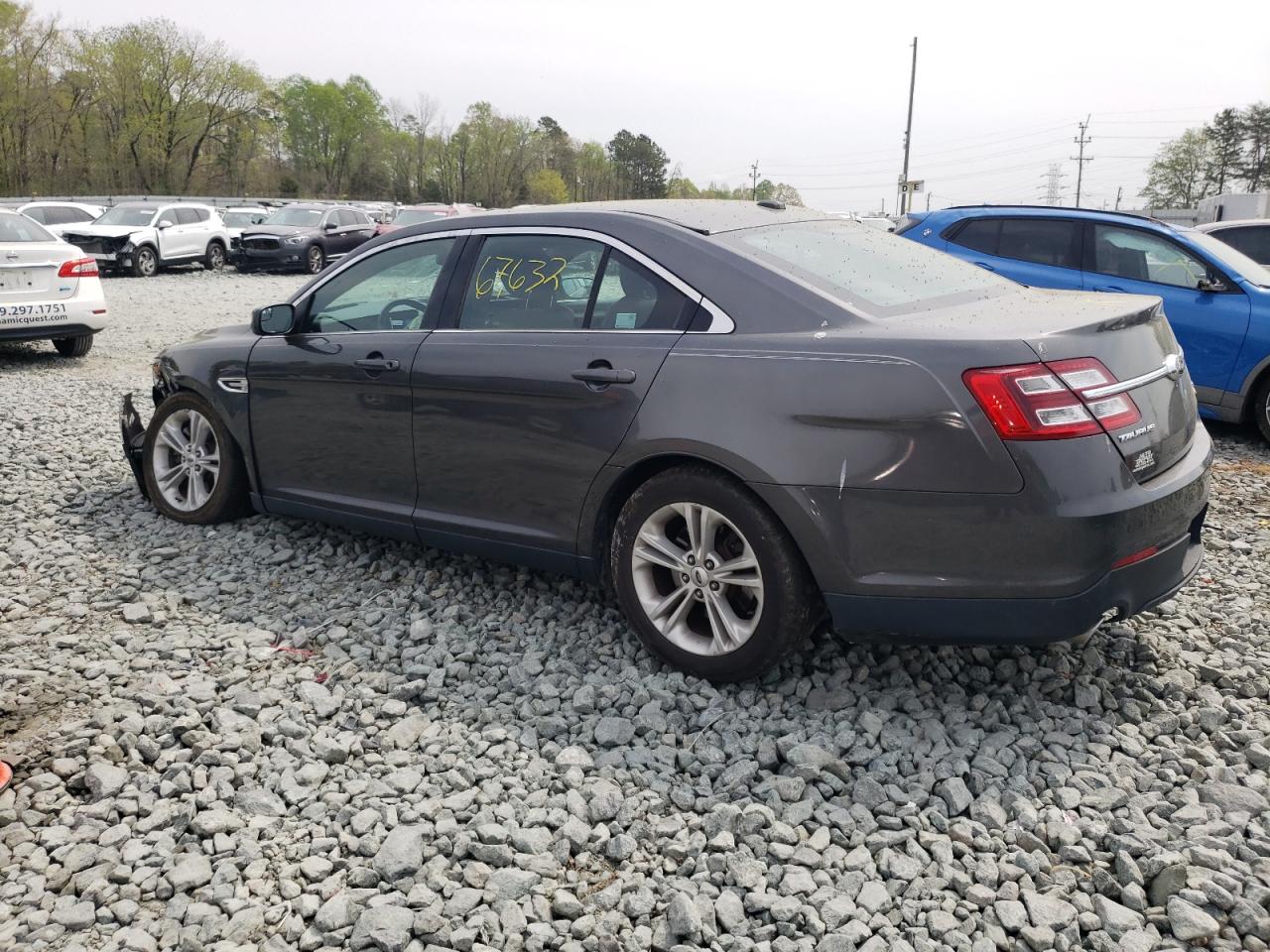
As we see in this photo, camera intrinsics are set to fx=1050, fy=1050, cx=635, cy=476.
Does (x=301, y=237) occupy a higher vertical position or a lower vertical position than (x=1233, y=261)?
higher

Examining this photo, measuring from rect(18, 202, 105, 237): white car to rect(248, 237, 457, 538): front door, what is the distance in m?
21.6

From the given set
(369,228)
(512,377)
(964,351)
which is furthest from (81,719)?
(369,228)

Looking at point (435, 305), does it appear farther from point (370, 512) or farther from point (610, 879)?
point (610, 879)

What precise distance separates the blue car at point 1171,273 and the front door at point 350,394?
4.34m

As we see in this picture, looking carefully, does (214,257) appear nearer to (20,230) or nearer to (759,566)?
(20,230)

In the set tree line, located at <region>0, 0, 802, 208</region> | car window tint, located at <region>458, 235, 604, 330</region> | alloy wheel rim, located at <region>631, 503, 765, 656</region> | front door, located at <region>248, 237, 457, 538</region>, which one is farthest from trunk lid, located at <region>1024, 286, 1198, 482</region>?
tree line, located at <region>0, 0, 802, 208</region>

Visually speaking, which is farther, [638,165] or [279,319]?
[638,165]

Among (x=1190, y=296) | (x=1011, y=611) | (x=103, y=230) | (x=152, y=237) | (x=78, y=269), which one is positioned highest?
(x=103, y=230)

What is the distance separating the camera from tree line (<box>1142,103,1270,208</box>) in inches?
3174

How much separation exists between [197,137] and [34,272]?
67696 millimetres

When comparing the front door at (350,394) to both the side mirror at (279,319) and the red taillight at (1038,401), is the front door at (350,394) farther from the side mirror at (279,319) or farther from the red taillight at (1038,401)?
the red taillight at (1038,401)

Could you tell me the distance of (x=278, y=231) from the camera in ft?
82.4

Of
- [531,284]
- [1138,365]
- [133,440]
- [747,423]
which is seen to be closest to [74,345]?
[133,440]

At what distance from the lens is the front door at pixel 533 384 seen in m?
3.73
